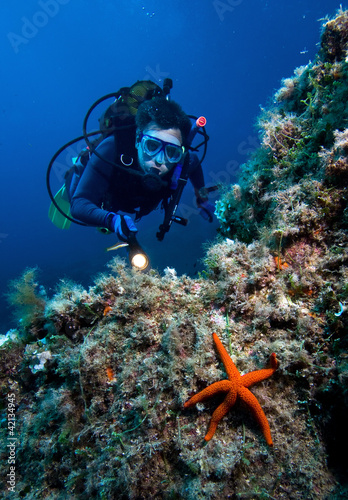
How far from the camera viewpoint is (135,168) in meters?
5.82

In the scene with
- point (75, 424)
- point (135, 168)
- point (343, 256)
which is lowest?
point (75, 424)

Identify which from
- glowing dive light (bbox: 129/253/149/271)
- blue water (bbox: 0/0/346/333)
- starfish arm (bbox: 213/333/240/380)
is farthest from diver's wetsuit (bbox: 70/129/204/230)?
blue water (bbox: 0/0/346/333)

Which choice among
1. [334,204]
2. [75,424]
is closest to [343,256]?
[334,204]

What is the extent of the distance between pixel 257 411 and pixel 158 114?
566cm

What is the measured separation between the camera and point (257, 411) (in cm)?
168

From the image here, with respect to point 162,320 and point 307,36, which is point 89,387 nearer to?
point 162,320

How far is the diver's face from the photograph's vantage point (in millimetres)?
5262

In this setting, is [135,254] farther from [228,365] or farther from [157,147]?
[157,147]

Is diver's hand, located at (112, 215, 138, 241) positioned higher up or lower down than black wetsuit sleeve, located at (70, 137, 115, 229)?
lower down

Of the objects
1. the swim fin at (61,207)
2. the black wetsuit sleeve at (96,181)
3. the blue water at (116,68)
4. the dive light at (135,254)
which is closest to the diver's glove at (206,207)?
the black wetsuit sleeve at (96,181)

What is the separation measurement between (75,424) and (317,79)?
535cm

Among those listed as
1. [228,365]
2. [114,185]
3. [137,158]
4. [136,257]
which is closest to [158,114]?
[137,158]

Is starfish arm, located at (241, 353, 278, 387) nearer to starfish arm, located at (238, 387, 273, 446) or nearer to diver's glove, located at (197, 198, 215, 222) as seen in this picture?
starfish arm, located at (238, 387, 273, 446)

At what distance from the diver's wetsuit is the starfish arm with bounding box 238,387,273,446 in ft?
13.6
